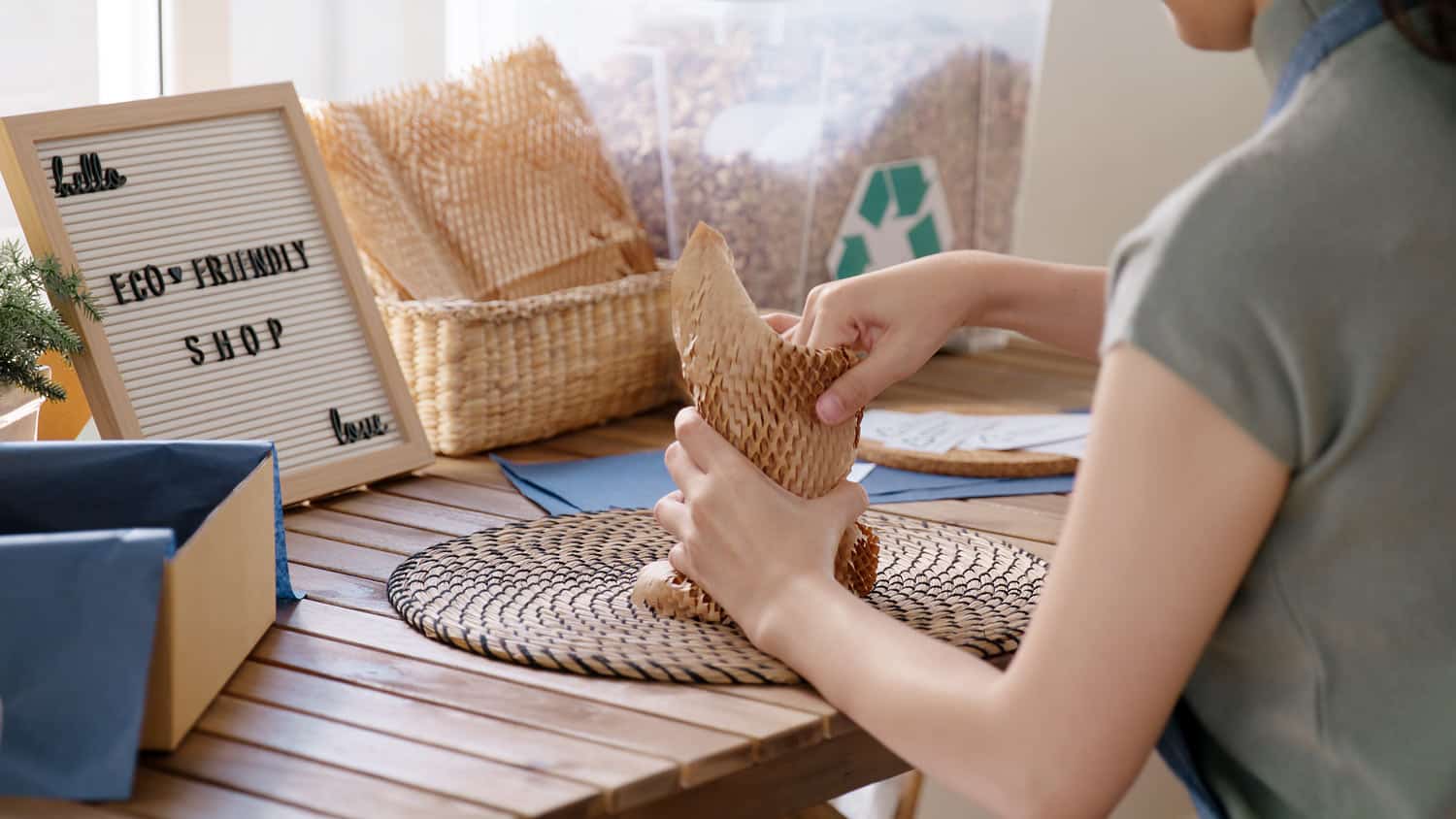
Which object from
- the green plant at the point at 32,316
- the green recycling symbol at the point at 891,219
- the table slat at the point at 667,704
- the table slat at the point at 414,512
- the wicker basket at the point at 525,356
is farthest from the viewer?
the green recycling symbol at the point at 891,219

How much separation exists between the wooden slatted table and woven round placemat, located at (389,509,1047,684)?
12mm

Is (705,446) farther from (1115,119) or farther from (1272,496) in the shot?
(1115,119)

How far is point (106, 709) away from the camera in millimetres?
614

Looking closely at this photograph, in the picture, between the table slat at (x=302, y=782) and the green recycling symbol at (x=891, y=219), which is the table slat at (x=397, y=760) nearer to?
the table slat at (x=302, y=782)

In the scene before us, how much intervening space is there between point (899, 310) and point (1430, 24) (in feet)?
1.20

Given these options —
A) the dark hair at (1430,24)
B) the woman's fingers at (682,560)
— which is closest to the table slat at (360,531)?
the woman's fingers at (682,560)

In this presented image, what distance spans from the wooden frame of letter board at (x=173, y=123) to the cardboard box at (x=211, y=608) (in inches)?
10.5

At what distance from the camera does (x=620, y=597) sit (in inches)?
34.5

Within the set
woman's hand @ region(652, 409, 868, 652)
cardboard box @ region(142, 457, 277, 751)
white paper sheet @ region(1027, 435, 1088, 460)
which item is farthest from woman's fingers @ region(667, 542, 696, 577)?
white paper sheet @ region(1027, 435, 1088, 460)

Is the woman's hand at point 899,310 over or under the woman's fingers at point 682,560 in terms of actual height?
over

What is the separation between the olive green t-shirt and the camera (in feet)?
1.82

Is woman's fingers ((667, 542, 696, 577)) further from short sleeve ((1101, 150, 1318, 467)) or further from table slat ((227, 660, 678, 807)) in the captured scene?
short sleeve ((1101, 150, 1318, 467))

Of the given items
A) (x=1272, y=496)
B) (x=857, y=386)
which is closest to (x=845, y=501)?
(x=857, y=386)

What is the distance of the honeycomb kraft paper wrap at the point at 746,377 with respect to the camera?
2.65ft
